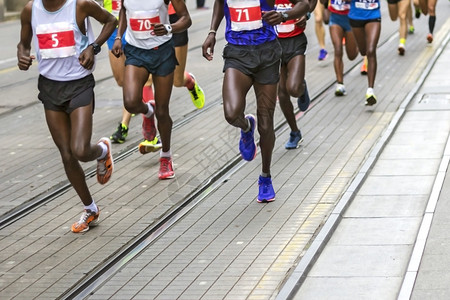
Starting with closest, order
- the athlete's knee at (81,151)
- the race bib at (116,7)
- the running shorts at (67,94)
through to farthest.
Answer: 1. the athlete's knee at (81,151)
2. the running shorts at (67,94)
3. the race bib at (116,7)

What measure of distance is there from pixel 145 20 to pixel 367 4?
4.96 meters

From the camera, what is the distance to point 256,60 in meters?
8.69

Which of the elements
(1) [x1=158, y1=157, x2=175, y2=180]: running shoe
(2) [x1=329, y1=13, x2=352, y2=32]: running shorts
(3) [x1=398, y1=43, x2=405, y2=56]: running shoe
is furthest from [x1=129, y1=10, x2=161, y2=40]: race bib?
(3) [x1=398, y1=43, x2=405, y2=56]: running shoe

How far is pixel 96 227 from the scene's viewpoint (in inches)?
335

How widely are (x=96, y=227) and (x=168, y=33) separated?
1.86 m

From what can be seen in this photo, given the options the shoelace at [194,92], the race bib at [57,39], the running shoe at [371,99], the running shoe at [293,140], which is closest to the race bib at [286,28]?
the running shoe at [293,140]

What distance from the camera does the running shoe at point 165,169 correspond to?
10.0m

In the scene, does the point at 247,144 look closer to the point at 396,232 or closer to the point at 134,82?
the point at 134,82

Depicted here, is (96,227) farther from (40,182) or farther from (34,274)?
(40,182)

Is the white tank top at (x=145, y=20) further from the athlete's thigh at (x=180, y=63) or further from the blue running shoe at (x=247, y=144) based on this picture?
the athlete's thigh at (x=180, y=63)

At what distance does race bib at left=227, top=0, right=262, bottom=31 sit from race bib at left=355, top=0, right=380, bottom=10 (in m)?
5.30

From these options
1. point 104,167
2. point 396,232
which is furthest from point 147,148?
point 396,232

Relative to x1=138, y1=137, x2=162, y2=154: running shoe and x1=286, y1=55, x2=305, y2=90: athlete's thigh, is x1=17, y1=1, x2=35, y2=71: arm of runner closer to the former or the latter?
x1=138, y1=137, x2=162, y2=154: running shoe

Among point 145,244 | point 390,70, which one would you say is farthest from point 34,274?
point 390,70
